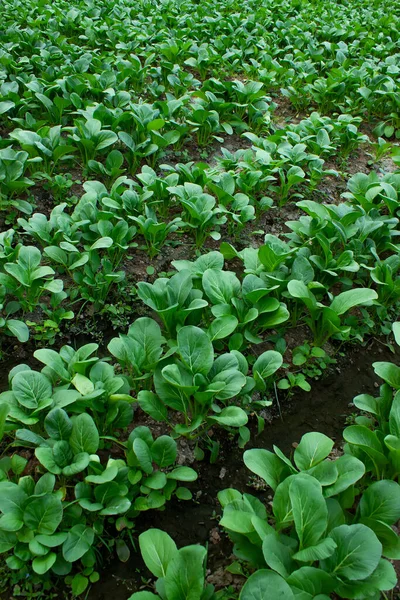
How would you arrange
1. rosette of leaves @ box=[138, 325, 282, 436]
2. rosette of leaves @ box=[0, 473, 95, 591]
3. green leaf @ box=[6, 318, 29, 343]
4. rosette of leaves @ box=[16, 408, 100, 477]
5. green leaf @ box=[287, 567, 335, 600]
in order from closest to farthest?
green leaf @ box=[287, 567, 335, 600] < rosette of leaves @ box=[0, 473, 95, 591] < rosette of leaves @ box=[16, 408, 100, 477] < rosette of leaves @ box=[138, 325, 282, 436] < green leaf @ box=[6, 318, 29, 343]

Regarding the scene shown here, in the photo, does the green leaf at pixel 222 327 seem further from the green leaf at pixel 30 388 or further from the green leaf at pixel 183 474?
the green leaf at pixel 30 388

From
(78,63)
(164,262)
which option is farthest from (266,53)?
(164,262)

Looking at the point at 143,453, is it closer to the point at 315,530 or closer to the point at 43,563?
the point at 43,563

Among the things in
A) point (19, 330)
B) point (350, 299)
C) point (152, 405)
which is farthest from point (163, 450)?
point (350, 299)

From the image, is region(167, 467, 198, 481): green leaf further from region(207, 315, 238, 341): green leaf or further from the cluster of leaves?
region(207, 315, 238, 341): green leaf

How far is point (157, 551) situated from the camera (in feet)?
5.72

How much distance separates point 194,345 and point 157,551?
0.91m

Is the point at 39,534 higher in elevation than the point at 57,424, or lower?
lower

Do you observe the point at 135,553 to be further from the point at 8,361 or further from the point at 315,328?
the point at 315,328

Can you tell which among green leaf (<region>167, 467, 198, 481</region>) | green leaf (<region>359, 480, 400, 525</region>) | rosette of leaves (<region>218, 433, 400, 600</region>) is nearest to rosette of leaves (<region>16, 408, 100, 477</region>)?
green leaf (<region>167, 467, 198, 481</region>)

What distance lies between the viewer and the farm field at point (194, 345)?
6.09ft

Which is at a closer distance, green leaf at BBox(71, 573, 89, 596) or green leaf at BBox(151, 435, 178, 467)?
green leaf at BBox(71, 573, 89, 596)

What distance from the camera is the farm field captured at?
1.86 m

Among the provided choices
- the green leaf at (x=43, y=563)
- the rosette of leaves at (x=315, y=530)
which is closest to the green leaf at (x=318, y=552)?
the rosette of leaves at (x=315, y=530)
